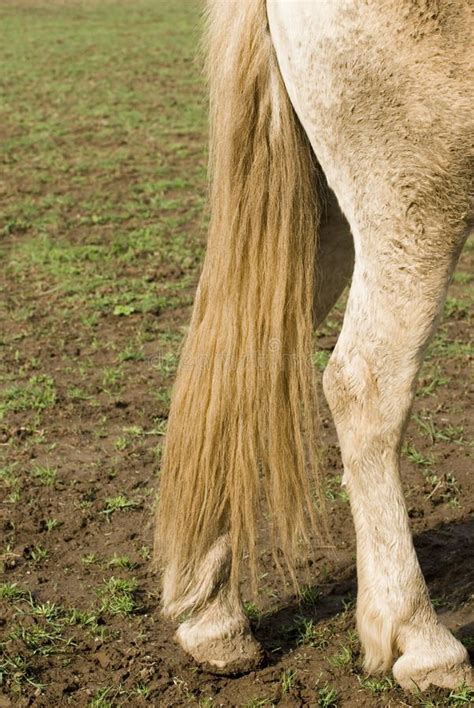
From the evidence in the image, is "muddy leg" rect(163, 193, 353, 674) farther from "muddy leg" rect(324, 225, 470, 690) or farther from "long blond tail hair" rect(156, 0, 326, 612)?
"muddy leg" rect(324, 225, 470, 690)

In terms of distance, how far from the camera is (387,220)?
7.53 feet

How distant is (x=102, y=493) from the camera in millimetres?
3562

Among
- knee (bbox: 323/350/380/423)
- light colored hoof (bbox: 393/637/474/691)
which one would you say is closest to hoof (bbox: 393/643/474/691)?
light colored hoof (bbox: 393/637/474/691)

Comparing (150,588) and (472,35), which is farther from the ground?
(472,35)

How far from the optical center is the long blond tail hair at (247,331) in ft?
8.21

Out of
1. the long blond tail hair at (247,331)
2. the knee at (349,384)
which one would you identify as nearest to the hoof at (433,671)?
the long blond tail hair at (247,331)

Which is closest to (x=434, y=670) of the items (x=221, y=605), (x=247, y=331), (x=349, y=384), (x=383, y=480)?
(x=383, y=480)

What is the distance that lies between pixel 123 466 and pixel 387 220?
1.79 m

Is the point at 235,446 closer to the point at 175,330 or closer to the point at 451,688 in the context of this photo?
the point at 451,688

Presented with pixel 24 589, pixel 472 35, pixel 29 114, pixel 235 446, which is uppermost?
pixel 29 114

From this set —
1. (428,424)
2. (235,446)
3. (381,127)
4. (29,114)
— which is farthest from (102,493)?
(29,114)

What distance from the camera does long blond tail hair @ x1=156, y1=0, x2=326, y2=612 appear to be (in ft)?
8.21

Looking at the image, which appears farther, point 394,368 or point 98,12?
point 98,12

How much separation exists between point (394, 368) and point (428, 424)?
5.67ft
